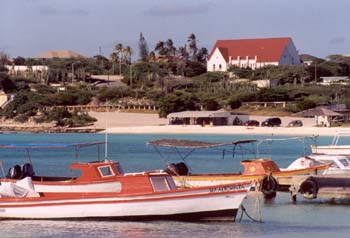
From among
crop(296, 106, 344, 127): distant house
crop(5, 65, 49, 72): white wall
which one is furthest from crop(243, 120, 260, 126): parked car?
crop(5, 65, 49, 72): white wall

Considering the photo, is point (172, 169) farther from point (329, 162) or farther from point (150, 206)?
point (329, 162)

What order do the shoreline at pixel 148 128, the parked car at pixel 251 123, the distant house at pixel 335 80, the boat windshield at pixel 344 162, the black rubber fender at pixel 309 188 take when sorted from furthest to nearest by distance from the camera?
the distant house at pixel 335 80
the parked car at pixel 251 123
the shoreline at pixel 148 128
the boat windshield at pixel 344 162
the black rubber fender at pixel 309 188

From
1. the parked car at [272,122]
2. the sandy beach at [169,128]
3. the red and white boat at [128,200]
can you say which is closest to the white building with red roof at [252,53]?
the sandy beach at [169,128]

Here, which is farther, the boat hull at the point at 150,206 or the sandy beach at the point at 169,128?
the sandy beach at the point at 169,128

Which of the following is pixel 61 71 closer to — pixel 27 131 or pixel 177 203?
pixel 27 131

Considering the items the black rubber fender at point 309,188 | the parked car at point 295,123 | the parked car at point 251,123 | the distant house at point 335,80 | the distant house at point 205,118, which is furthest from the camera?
the distant house at point 335,80

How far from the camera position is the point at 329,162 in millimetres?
46875

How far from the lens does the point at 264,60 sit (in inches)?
6742

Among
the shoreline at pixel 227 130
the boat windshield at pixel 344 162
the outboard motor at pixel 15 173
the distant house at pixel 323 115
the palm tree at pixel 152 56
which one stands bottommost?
Result: the shoreline at pixel 227 130

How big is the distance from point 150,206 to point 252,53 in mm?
143287

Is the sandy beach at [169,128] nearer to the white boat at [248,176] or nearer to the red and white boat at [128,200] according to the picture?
the white boat at [248,176]

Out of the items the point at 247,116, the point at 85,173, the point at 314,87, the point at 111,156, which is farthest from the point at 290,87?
the point at 85,173

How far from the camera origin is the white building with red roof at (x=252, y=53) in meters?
172

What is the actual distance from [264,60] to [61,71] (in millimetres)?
35874
